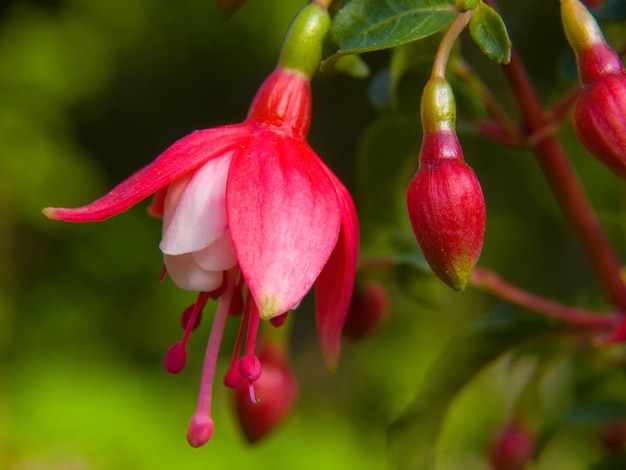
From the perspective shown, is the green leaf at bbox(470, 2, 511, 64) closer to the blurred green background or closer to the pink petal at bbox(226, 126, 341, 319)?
the pink petal at bbox(226, 126, 341, 319)

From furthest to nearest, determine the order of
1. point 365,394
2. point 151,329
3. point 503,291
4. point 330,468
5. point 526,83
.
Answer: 1. point 151,329
2. point 365,394
3. point 330,468
4. point 503,291
5. point 526,83

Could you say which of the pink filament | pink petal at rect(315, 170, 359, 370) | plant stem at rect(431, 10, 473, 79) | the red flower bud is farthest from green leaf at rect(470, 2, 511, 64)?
the red flower bud

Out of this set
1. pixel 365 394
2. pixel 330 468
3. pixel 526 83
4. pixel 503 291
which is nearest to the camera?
pixel 526 83

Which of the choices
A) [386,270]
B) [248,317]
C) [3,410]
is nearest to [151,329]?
[3,410]

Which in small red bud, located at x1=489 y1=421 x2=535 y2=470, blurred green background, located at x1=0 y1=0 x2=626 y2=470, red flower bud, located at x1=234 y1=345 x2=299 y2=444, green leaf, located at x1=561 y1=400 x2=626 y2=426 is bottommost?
blurred green background, located at x1=0 y1=0 x2=626 y2=470

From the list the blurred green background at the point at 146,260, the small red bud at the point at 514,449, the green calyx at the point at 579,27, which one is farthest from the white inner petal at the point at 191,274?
the blurred green background at the point at 146,260

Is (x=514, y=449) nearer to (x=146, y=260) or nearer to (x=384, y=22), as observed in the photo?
(x=384, y=22)

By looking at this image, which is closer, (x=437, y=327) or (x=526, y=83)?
(x=526, y=83)

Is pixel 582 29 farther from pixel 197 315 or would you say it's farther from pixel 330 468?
pixel 330 468
